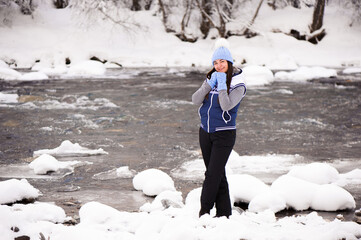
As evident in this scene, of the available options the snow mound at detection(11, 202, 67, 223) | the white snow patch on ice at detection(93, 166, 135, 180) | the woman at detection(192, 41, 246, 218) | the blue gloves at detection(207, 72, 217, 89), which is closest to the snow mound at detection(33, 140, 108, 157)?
the white snow patch on ice at detection(93, 166, 135, 180)

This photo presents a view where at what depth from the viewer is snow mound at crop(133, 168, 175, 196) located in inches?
242

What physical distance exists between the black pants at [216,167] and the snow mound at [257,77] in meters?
15.2

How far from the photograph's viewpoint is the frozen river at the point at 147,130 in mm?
6949

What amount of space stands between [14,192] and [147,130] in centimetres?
543

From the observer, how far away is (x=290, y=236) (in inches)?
159

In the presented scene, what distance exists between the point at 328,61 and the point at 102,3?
42.4 ft

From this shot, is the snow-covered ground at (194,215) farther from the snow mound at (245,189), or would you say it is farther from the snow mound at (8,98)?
the snow mound at (8,98)

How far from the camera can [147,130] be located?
11.0 meters

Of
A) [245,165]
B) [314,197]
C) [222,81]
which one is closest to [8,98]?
[245,165]

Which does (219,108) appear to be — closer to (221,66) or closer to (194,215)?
(221,66)

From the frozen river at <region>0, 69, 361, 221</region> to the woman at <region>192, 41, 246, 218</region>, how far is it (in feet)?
5.02

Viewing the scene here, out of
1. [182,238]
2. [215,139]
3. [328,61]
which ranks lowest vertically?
[328,61]

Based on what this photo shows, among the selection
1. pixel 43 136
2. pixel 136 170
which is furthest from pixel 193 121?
pixel 136 170

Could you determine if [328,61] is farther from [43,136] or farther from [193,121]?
[43,136]
